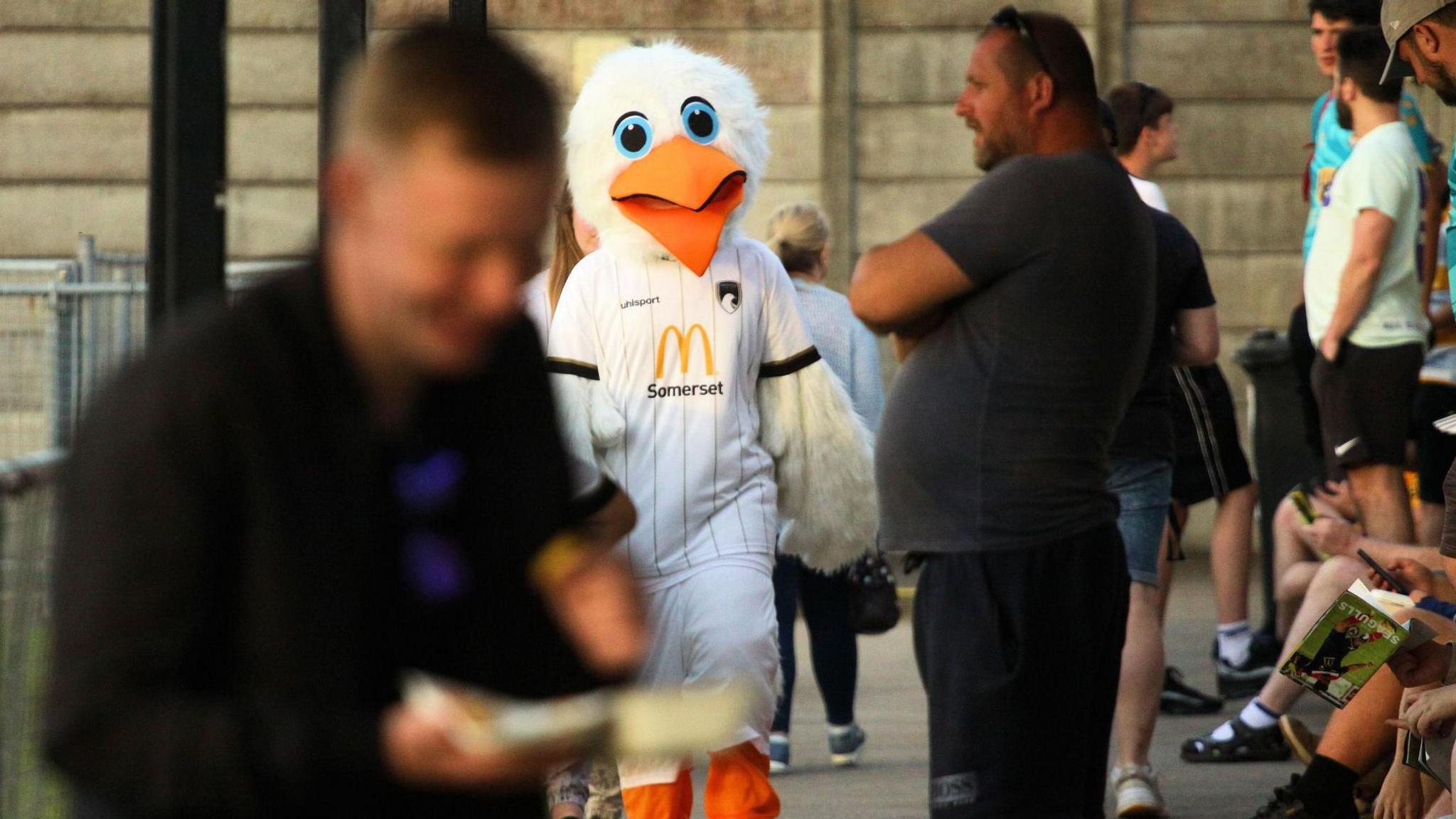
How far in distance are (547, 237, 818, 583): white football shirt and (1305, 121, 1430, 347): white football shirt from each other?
109 inches

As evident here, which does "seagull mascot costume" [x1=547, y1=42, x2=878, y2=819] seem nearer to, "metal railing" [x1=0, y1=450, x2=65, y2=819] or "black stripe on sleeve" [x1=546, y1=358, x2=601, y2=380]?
"black stripe on sleeve" [x1=546, y1=358, x2=601, y2=380]

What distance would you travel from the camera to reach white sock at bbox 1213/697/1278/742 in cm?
654

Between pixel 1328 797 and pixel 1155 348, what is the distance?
1.35 metres

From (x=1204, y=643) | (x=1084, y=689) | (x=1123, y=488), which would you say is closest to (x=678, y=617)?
(x=1084, y=689)

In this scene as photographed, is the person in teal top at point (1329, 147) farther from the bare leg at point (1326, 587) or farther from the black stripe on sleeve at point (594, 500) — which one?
the black stripe on sleeve at point (594, 500)

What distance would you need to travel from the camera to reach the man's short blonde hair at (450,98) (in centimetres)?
164

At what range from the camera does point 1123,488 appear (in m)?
5.84

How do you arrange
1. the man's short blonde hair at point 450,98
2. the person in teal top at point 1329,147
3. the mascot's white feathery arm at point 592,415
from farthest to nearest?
the person in teal top at point 1329,147
the mascot's white feathery arm at point 592,415
the man's short blonde hair at point 450,98

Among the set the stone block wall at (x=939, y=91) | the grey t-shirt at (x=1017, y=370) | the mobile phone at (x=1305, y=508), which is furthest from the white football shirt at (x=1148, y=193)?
the stone block wall at (x=939, y=91)

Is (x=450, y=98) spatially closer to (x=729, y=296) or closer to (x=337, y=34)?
(x=337, y=34)

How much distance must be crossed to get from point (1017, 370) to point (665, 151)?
5.29ft

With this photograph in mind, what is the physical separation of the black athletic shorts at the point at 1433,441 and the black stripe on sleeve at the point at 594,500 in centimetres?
462

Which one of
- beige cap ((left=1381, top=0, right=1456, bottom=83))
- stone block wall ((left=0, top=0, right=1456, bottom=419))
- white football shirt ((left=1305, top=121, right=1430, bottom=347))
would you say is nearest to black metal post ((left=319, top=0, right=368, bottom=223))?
beige cap ((left=1381, top=0, right=1456, bottom=83))

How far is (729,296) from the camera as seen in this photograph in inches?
197
